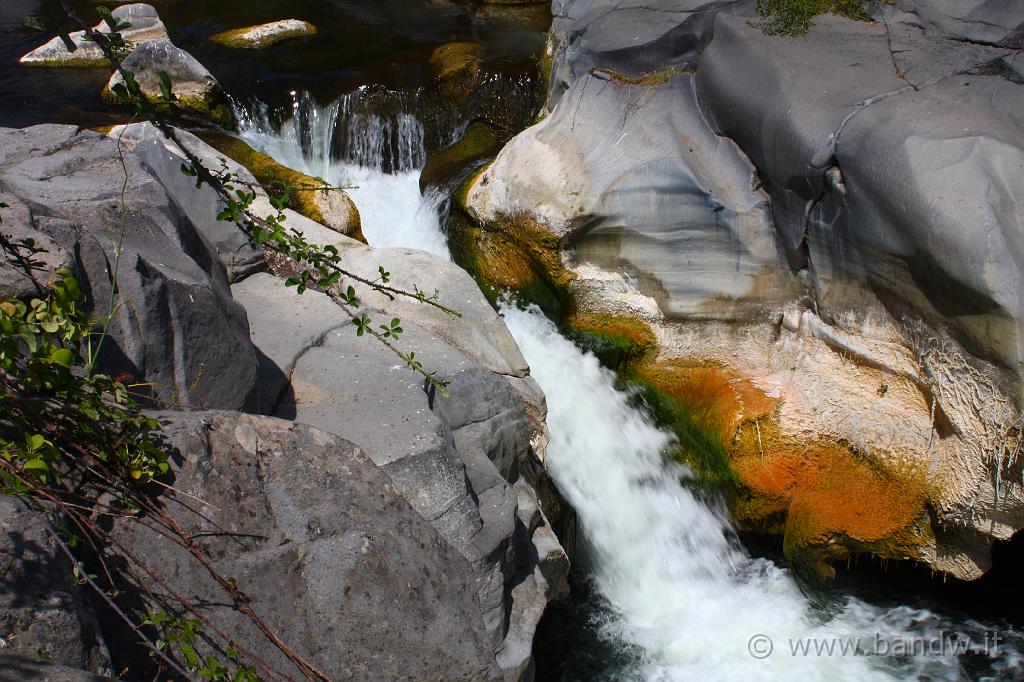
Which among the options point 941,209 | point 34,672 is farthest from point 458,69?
point 34,672

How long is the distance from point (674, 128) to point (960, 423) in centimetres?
223

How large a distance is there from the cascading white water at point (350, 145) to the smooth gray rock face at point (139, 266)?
3.99 m

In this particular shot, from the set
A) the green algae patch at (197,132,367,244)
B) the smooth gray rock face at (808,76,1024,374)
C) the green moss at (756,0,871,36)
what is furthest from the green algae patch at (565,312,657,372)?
the green moss at (756,0,871,36)

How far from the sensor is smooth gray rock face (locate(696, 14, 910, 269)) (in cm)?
429

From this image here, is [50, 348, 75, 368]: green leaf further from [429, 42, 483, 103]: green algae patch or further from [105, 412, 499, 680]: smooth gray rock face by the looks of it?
[429, 42, 483, 103]: green algae patch

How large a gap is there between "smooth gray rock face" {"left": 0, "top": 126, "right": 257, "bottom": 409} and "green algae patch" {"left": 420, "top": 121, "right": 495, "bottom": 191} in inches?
144

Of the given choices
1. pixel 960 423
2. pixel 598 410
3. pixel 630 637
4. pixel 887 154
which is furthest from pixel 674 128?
pixel 630 637

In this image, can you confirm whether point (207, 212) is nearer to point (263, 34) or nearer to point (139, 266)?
point (139, 266)

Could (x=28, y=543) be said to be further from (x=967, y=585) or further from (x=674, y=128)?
(x=967, y=585)

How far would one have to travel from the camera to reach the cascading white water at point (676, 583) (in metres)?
4.14

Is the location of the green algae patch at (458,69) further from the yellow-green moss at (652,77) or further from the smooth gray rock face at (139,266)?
the smooth gray rock face at (139,266)

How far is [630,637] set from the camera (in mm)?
4230

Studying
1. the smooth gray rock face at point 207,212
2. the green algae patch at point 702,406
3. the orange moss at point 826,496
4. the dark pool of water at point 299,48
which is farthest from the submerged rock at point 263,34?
the orange moss at point 826,496

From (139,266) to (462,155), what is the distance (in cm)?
473
